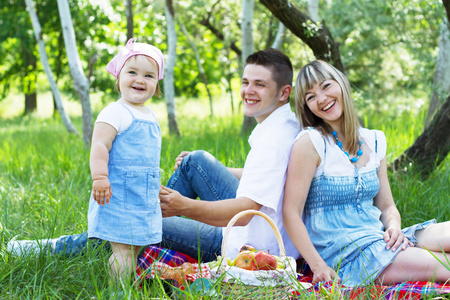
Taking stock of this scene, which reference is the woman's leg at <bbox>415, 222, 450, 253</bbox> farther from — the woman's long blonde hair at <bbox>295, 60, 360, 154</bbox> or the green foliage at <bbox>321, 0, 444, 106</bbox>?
the green foliage at <bbox>321, 0, 444, 106</bbox>

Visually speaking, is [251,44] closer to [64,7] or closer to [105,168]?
[64,7]

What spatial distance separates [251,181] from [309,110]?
0.61 metres

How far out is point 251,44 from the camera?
21.7 feet

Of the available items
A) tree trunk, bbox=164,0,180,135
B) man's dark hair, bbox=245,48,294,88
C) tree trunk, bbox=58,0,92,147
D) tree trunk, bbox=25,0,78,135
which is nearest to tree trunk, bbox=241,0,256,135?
tree trunk, bbox=164,0,180,135

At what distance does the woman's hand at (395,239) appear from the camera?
247cm

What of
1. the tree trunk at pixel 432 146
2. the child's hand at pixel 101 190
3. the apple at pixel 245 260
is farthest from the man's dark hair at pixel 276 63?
the tree trunk at pixel 432 146

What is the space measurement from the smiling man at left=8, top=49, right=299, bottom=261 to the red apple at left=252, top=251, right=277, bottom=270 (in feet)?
0.96

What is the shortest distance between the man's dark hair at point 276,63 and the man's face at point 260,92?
0.02m

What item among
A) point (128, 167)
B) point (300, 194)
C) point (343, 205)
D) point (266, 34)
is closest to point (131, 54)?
point (128, 167)

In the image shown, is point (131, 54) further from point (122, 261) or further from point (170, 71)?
point (170, 71)

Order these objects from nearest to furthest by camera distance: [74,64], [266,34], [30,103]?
[74,64] → [266,34] → [30,103]

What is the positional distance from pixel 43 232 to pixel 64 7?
4271 mm

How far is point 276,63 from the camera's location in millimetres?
2791

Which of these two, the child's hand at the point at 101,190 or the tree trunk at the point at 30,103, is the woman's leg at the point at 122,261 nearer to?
the child's hand at the point at 101,190
